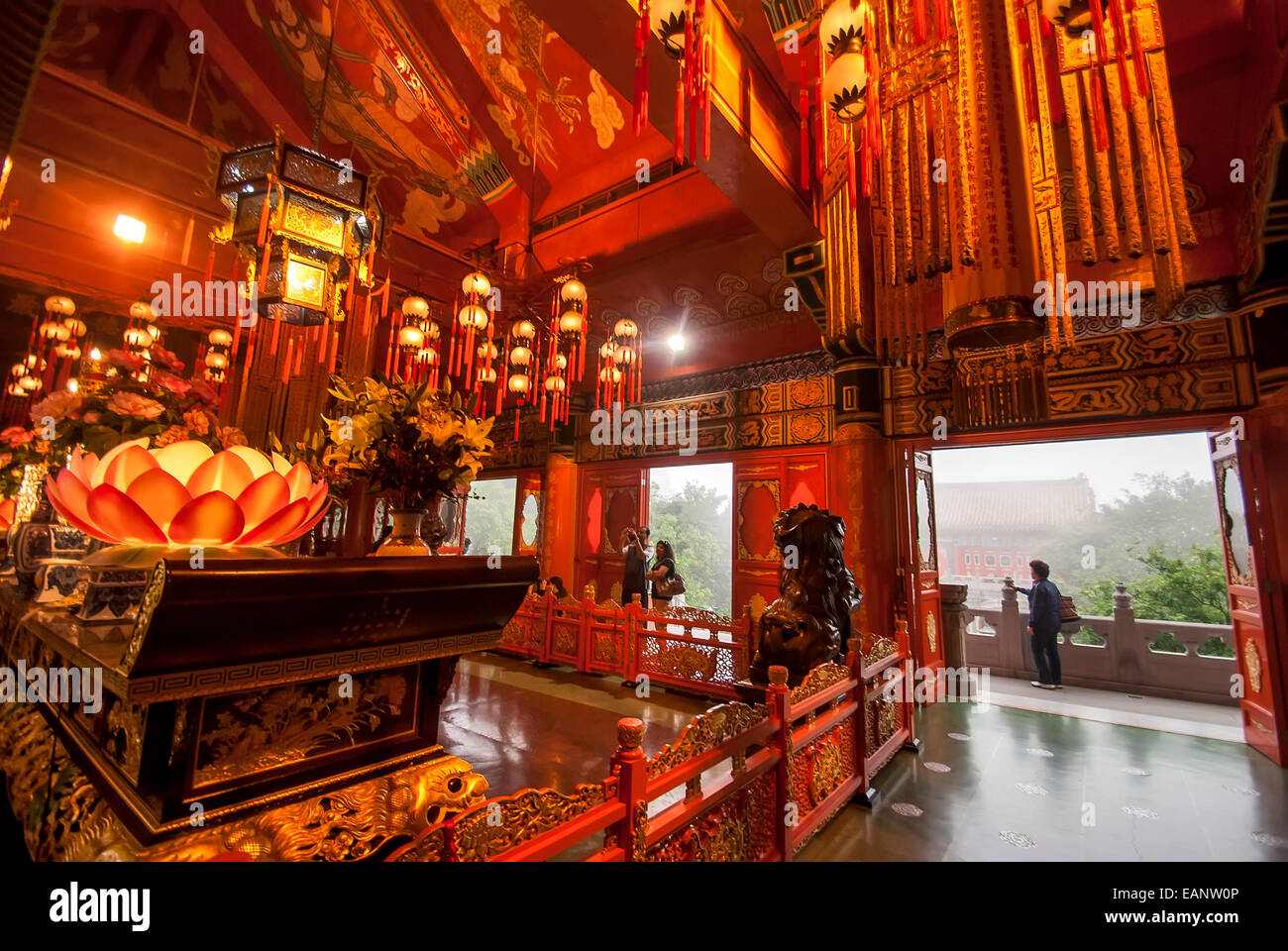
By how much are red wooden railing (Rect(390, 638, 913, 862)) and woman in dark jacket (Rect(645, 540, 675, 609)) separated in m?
Answer: 2.93

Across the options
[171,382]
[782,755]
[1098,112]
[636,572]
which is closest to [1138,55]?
[1098,112]

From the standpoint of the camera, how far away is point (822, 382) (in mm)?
5629

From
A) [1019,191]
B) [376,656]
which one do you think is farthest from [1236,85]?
[376,656]

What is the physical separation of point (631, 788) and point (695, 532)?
6.32 m

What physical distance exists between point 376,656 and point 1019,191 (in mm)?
2316

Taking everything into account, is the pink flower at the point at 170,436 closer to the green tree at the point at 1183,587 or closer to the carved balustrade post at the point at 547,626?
the carved balustrade post at the point at 547,626

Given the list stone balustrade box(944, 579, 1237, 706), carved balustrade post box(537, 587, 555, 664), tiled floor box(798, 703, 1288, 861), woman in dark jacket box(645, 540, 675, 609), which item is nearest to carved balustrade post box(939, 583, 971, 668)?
stone balustrade box(944, 579, 1237, 706)

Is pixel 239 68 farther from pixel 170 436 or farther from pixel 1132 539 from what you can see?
pixel 1132 539

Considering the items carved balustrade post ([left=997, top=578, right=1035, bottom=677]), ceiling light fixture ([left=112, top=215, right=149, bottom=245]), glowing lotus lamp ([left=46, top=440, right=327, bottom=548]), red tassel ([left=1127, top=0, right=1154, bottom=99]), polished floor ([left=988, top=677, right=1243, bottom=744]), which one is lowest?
polished floor ([left=988, top=677, right=1243, bottom=744])

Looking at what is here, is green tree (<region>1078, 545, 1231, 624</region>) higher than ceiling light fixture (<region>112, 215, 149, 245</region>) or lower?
lower

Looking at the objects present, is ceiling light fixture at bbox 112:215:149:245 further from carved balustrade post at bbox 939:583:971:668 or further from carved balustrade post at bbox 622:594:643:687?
carved balustrade post at bbox 939:583:971:668

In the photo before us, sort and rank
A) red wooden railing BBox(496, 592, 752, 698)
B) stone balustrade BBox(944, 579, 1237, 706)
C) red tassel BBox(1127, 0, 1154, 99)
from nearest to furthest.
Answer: red tassel BBox(1127, 0, 1154, 99) < red wooden railing BBox(496, 592, 752, 698) < stone balustrade BBox(944, 579, 1237, 706)

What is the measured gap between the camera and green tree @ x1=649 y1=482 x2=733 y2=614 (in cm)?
687

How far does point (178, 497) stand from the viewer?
98cm
